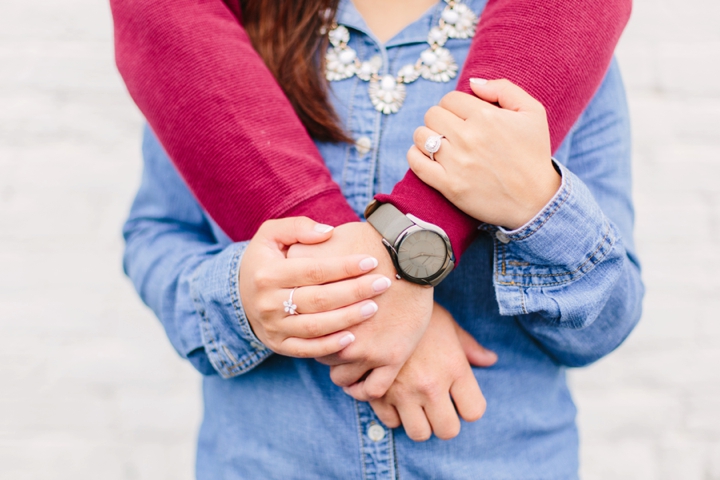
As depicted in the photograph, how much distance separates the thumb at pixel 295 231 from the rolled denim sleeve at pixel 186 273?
0.06m

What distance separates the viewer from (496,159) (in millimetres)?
421

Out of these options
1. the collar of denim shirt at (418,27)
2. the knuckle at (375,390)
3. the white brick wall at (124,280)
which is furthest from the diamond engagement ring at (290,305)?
the white brick wall at (124,280)

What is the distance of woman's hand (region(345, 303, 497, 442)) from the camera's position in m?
0.48

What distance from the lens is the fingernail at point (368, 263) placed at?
16.6 inches

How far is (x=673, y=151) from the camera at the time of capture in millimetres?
938

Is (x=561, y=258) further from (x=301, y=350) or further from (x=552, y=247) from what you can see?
(x=301, y=350)

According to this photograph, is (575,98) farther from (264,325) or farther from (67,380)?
(67,380)

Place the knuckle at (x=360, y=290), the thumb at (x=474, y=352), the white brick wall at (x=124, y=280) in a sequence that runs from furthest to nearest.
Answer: the white brick wall at (x=124, y=280)
the thumb at (x=474, y=352)
the knuckle at (x=360, y=290)

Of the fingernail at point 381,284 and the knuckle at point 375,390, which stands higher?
the fingernail at point 381,284

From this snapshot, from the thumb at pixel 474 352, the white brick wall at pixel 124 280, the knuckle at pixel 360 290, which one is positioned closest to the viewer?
the knuckle at pixel 360 290

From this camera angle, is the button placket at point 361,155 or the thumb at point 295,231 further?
the button placket at point 361,155

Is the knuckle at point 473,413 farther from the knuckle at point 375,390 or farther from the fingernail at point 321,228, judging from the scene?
the fingernail at point 321,228

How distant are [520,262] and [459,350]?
109 millimetres

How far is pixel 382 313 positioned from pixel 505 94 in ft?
0.71
